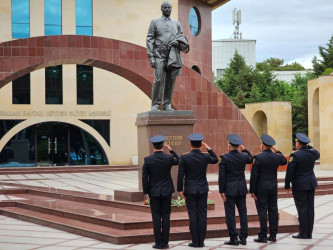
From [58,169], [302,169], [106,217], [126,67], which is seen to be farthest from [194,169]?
[58,169]

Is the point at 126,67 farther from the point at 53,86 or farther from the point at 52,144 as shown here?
the point at 52,144

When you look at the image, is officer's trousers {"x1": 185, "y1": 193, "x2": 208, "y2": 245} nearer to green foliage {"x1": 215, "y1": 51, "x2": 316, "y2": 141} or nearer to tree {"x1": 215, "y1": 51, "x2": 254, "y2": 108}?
green foliage {"x1": 215, "y1": 51, "x2": 316, "y2": 141}

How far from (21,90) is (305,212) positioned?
18695mm

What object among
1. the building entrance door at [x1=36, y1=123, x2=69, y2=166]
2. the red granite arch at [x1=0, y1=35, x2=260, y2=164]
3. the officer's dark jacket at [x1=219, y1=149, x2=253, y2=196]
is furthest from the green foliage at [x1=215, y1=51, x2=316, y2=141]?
the officer's dark jacket at [x1=219, y1=149, x2=253, y2=196]

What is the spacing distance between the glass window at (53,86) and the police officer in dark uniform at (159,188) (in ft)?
58.8

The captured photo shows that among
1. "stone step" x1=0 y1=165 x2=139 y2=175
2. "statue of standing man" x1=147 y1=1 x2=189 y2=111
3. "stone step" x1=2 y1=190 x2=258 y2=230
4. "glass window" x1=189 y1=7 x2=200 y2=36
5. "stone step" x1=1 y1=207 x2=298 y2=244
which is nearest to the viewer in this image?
"stone step" x1=1 y1=207 x2=298 y2=244

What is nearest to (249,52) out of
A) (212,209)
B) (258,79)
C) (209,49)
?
(258,79)

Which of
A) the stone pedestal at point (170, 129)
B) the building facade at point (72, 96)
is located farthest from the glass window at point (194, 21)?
the stone pedestal at point (170, 129)

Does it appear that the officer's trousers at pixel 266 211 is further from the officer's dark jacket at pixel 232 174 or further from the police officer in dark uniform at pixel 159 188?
the police officer in dark uniform at pixel 159 188

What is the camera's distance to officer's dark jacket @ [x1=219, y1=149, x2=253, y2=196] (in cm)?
805

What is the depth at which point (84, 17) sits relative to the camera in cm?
2530

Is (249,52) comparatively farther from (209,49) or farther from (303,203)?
(303,203)

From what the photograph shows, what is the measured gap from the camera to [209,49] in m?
28.8

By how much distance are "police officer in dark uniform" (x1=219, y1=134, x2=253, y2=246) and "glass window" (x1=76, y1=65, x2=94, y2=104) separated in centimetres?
1801
